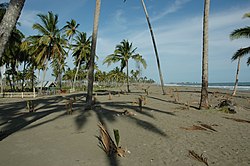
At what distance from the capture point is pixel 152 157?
4191 mm

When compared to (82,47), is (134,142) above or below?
below

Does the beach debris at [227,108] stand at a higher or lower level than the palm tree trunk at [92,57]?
lower

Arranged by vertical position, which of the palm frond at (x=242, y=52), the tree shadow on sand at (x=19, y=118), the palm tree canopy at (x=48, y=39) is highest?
the palm tree canopy at (x=48, y=39)

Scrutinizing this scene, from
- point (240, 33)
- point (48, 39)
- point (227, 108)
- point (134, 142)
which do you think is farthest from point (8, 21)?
point (48, 39)

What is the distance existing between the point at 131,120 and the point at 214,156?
3.74m

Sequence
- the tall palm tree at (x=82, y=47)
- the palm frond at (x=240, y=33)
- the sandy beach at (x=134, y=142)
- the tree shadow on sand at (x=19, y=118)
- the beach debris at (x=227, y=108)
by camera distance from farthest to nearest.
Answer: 1. the tall palm tree at (x=82, y=47)
2. the palm frond at (x=240, y=33)
3. the beach debris at (x=227, y=108)
4. the tree shadow on sand at (x=19, y=118)
5. the sandy beach at (x=134, y=142)

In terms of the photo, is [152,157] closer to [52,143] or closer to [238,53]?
[52,143]

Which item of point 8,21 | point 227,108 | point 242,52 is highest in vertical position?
point 242,52

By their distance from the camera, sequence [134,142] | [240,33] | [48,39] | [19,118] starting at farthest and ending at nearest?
[48,39] < [240,33] < [19,118] < [134,142]

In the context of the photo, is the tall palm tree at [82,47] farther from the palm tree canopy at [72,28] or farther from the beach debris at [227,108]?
the beach debris at [227,108]

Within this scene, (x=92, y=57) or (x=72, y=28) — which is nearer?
(x=92, y=57)

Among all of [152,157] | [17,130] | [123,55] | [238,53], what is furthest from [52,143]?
[123,55]

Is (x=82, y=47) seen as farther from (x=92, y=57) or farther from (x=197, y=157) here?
(x=197, y=157)

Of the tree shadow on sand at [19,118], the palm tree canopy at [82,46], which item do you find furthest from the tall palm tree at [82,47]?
the tree shadow on sand at [19,118]
